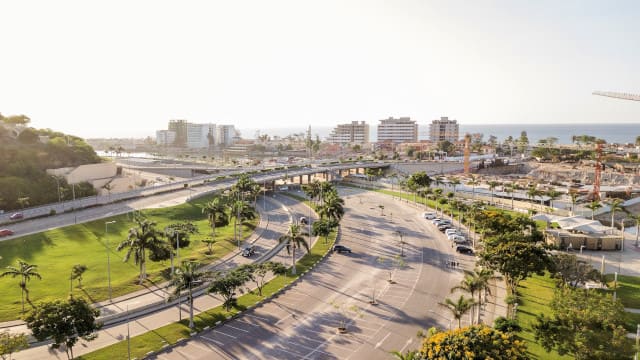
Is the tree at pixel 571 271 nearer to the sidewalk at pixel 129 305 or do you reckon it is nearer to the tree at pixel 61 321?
→ the sidewalk at pixel 129 305

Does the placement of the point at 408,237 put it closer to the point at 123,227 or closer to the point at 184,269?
the point at 184,269

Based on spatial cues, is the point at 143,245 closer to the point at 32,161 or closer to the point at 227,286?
the point at 227,286

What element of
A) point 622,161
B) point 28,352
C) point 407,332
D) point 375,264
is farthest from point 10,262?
point 622,161

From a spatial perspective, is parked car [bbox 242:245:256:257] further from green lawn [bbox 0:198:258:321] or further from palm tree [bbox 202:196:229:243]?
palm tree [bbox 202:196:229:243]

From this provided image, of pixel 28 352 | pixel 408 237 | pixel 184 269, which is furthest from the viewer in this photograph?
pixel 408 237

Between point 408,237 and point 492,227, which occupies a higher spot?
point 492,227

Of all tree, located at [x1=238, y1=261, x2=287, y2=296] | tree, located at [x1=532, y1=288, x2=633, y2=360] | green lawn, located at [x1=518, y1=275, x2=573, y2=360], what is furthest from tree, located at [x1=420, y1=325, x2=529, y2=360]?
tree, located at [x1=238, y1=261, x2=287, y2=296]
